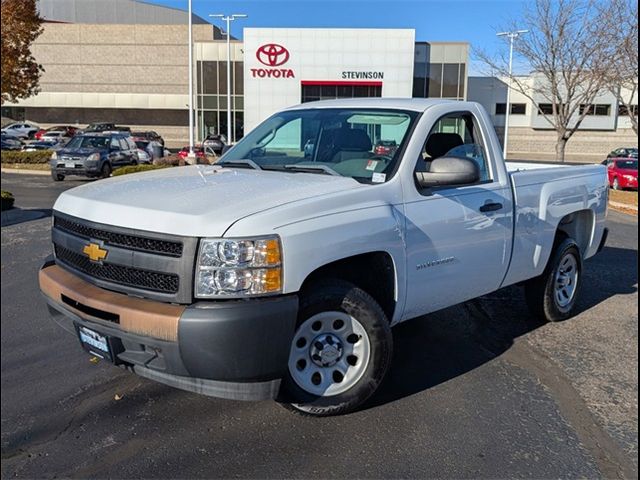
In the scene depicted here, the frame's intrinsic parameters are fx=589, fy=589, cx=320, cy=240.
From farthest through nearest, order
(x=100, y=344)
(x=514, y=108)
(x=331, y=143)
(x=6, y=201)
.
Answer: (x=514, y=108)
(x=6, y=201)
(x=331, y=143)
(x=100, y=344)

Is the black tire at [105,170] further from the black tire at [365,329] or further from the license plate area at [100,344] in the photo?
the black tire at [365,329]

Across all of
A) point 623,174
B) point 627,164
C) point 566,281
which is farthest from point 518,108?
point 566,281

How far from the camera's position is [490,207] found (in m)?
4.46

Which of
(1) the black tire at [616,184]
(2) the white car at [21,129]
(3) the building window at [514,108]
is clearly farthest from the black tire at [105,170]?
(3) the building window at [514,108]

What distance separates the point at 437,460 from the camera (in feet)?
10.6

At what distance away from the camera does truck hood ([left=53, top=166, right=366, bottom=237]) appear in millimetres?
3018

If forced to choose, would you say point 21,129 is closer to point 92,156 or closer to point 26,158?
point 26,158

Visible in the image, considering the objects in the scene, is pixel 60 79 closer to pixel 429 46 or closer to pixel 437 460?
pixel 429 46

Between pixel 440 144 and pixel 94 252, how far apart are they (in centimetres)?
286

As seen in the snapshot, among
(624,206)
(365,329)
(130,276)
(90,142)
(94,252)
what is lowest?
(624,206)

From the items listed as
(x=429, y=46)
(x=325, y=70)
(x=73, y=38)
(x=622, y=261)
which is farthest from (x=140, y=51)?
(x=622, y=261)

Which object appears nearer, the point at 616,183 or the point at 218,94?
the point at 616,183

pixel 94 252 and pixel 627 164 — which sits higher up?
pixel 94 252

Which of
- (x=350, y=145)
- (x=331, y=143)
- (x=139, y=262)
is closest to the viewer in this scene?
(x=139, y=262)
